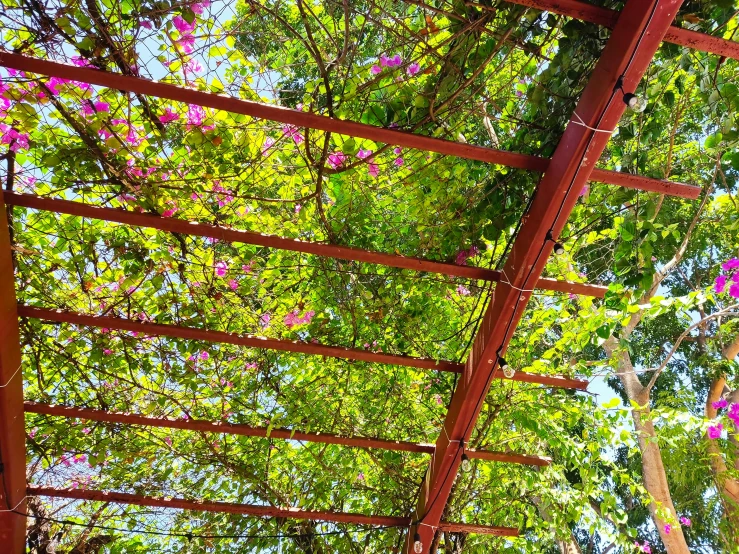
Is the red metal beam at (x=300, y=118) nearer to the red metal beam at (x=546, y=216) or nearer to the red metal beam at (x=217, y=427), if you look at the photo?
the red metal beam at (x=546, y=216)

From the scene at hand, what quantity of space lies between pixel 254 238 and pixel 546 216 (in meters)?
1.06

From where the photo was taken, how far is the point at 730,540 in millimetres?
5477

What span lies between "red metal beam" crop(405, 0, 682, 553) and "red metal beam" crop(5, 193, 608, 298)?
18 cm

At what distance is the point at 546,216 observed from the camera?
6.47ft

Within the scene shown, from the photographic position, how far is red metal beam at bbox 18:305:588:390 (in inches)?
95.9

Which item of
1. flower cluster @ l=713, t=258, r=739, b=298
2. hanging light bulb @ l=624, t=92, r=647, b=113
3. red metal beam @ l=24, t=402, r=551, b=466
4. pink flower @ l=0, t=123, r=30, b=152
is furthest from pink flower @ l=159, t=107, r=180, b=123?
flower cluster @ l=713, t=258, r=739, b=298

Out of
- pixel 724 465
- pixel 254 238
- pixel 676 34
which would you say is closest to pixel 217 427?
pixel 254 238

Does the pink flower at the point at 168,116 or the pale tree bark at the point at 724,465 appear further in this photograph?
the pale tree bark at the point at 724,465

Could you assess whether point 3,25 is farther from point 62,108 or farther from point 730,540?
point 730,540

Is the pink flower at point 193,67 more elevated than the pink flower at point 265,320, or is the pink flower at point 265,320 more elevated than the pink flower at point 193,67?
the pink flower at point 193,67

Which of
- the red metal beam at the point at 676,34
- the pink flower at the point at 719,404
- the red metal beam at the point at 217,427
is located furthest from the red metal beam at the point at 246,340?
the pink flower at the point at 719,404

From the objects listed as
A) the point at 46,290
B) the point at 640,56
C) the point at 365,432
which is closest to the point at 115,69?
the point at 46,290

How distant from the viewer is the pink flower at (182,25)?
1885 millimetres

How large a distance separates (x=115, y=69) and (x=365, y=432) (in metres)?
2.11
